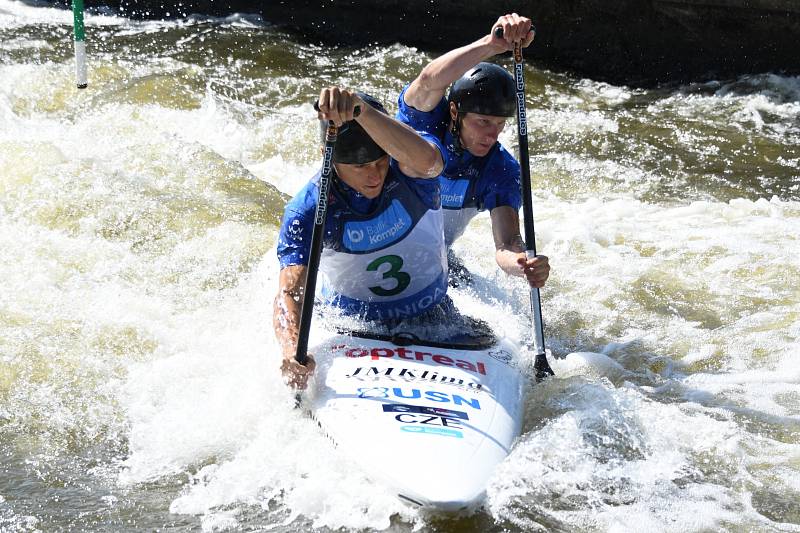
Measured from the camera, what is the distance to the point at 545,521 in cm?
369

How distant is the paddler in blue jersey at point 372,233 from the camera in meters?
3.84

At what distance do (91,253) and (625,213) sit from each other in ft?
12.8

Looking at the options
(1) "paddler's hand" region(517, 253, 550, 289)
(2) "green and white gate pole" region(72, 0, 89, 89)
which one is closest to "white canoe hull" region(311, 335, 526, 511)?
(1) "paddler's hand" region(517, 253, 550, 289)

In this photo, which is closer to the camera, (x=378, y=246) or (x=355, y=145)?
(x=355, y=145)

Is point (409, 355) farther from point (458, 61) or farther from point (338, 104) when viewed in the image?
point (458, 61)

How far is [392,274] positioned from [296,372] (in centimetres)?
65

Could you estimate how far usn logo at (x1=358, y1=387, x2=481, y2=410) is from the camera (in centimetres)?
400

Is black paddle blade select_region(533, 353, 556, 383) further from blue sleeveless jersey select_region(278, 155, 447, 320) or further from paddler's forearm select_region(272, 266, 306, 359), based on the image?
paddler's forearm select_region(272, 266, 306, 359)

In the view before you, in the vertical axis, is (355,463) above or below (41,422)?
above

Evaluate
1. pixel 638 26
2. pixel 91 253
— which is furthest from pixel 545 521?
pixel 638 26

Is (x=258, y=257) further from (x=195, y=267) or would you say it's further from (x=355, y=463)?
(x=355, y=463)

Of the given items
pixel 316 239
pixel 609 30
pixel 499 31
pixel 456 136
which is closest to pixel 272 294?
pixel 456 136

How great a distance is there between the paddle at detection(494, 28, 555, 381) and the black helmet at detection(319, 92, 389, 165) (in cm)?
90

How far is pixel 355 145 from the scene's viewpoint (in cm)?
384
